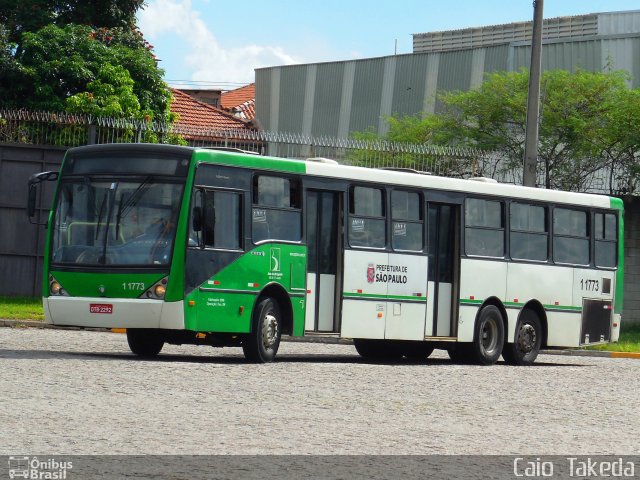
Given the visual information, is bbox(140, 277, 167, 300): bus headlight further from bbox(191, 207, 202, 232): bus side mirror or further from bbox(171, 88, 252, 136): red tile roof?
bbox(171, 88, 252, 136): red tile roof

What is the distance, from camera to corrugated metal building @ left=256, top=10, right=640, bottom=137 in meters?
47.3

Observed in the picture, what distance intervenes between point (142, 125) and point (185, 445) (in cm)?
1870

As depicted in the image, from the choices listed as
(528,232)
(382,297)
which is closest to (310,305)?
(382,297)

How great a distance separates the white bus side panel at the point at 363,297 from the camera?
802 inches

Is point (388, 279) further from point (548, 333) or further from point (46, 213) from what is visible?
point (46, 213)

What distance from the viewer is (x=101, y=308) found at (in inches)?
706

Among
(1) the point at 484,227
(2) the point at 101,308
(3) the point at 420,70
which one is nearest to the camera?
(2) the point at 101,308

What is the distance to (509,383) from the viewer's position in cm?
1809

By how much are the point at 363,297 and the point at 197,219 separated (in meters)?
3.46

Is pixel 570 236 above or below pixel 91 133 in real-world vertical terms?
below

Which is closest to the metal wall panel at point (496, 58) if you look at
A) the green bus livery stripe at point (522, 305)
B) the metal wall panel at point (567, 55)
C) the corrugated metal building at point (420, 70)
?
the corrugated metal building at point (420, 70)

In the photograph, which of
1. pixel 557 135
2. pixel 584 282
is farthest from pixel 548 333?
pixel 557 135

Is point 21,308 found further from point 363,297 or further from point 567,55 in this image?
point 567,55

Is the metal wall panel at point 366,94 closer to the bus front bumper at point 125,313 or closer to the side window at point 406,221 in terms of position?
the side window at point 406,221
